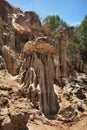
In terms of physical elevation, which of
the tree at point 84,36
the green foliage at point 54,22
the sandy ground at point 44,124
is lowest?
the sandy ground at point 44,124

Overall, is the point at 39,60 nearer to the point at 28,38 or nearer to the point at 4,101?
the point at 4,101

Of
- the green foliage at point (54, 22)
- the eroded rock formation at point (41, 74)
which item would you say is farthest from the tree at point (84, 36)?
the eroded rock formation at point (41, 74)

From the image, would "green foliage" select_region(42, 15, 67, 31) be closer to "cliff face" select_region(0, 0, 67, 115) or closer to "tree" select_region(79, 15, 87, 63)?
"tree" select_region(79, 15, 87, 63)

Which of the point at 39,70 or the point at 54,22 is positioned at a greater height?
the point at 54,22

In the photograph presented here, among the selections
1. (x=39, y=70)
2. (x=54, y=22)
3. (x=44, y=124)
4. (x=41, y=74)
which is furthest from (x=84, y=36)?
(x=44, y=124)

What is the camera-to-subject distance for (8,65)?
19.8 metres

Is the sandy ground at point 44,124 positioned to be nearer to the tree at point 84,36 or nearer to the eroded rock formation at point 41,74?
the eroded rock formation at point 41,74

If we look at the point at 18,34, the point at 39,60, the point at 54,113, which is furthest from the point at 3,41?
the point at 54,113

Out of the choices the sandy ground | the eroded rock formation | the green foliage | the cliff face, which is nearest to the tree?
the green foliage


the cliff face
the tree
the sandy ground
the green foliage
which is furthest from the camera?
the green foliage

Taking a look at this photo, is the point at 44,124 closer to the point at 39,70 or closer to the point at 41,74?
the point at 41,74

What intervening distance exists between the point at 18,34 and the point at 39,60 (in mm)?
10967

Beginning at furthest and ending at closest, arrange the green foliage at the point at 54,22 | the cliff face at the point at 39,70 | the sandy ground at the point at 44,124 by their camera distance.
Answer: the green foliage at the point at 54,22, the cliff face at the point at 39,70, the sandy ground at the point at 44,124

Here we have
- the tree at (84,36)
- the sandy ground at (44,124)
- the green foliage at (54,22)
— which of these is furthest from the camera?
the green foliage at (54,22)
